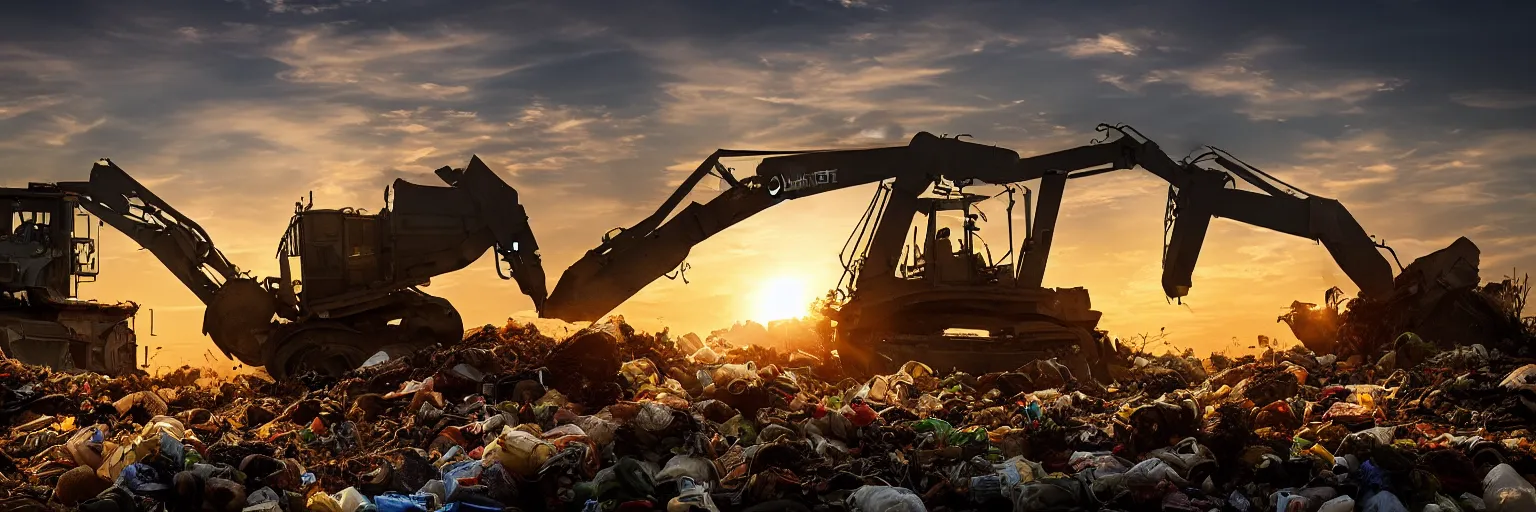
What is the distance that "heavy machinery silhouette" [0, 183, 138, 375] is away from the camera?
53.7 feet

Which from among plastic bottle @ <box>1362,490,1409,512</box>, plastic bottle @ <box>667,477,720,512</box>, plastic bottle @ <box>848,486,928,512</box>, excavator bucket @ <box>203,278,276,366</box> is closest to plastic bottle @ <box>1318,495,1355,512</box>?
plastic bottle @ <box>1362,490,1409,512</box>

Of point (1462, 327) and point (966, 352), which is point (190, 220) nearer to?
point (966, 352)

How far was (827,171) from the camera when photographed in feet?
52.3

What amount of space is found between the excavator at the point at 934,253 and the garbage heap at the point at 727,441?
1.51 metres

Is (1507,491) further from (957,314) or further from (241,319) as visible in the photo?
(241,319)

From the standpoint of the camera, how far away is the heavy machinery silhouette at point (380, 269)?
1545cm

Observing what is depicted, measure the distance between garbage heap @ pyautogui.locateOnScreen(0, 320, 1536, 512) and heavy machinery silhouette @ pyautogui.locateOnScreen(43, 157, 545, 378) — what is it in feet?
5.16

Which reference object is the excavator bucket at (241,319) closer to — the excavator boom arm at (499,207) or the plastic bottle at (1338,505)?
the excavator boom arm at (499,207)

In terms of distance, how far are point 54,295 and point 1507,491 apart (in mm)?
16788

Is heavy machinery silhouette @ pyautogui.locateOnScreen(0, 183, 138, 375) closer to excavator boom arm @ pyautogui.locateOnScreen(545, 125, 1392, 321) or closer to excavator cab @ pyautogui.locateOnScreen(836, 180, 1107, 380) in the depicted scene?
excavator boom arm @ pyautogui.locateOnScreen(545, 125, 1392, 321)

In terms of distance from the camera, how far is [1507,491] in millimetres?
8586

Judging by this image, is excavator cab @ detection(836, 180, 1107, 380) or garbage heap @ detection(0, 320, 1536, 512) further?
excavator cab @ detection(836, 180, 1107, 380)

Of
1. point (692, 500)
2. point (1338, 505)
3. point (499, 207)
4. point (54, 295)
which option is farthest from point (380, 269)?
point (1338, 505)

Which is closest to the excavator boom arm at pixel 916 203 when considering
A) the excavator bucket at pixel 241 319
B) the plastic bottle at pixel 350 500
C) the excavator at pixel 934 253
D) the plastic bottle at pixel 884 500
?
the excavator at pixel 934 253
